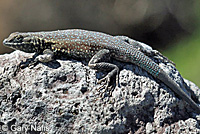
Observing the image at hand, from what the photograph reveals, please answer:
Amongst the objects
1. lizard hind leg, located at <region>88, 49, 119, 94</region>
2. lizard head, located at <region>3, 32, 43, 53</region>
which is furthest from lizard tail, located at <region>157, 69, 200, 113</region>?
lizard head, located at <region>3, 32, 43, 53</region>

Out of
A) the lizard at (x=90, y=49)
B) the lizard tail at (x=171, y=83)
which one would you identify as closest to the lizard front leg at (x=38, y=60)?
the lizard at (x=90, y=49)

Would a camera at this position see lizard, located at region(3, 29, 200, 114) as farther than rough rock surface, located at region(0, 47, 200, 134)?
Yes

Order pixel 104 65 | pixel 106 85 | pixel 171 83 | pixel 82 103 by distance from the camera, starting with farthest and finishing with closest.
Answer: pixel 171 83 < pixel 104 65 < pixel 106 85 < pixel 82 103

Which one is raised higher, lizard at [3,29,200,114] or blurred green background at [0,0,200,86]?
blurred green background at [0,0,200,86]

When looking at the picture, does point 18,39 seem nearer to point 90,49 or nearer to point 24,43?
point 24,43

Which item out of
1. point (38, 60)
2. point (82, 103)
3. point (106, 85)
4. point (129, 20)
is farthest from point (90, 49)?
point (129, 20)

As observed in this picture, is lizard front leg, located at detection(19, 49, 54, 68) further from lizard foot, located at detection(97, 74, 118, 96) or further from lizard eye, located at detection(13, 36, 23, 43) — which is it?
lizard foot, located at detection(97, 74, 118, 96)
